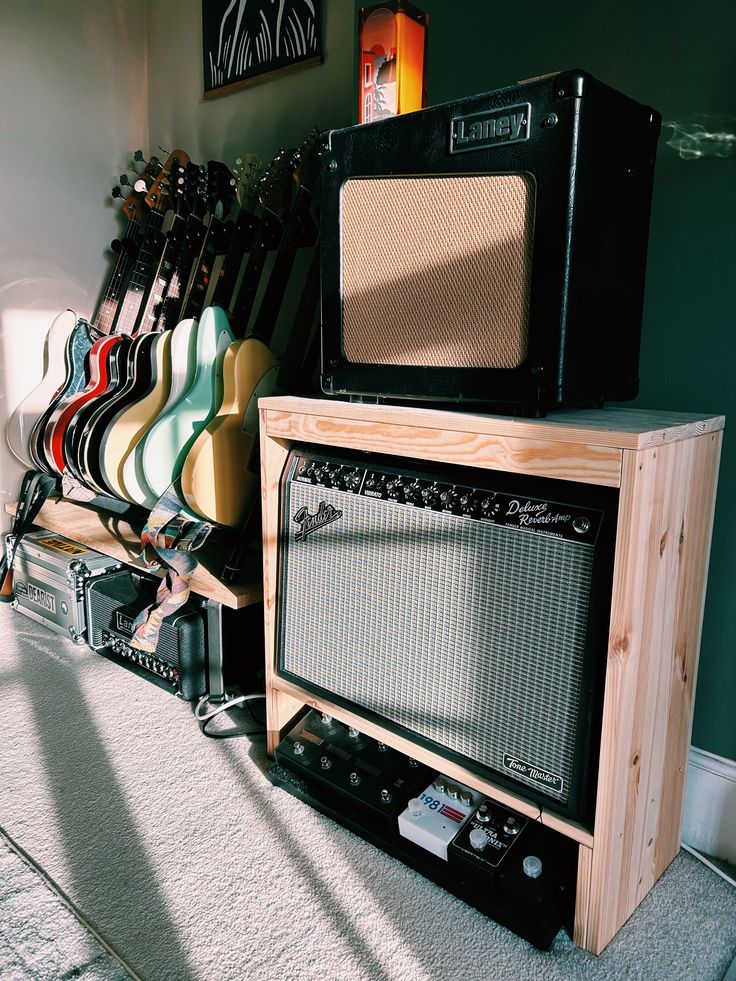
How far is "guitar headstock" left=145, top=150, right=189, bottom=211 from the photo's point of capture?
206cm

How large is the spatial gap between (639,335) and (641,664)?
1.59 ft

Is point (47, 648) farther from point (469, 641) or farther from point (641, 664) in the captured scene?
point (641, 664)

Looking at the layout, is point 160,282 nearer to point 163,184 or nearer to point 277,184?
point 163,184

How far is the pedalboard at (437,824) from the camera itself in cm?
98

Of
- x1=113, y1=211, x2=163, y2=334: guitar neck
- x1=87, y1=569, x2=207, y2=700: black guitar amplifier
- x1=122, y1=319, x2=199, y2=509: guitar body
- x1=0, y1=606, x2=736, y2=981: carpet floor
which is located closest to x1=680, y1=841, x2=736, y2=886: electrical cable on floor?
x1=0, y1=606, x2=736, y2=981: carpet floor

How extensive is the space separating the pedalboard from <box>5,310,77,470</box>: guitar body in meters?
1.33

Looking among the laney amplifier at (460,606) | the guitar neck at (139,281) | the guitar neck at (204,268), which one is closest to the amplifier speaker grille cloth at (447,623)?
the laney amplifier at (460,606)

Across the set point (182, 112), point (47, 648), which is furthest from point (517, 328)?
point (182, 112)

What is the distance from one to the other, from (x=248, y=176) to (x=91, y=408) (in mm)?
727

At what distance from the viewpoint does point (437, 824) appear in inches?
42.4

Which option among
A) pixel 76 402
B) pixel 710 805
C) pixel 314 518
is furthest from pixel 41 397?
pixel 710 805

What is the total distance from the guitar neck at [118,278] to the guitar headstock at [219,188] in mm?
365

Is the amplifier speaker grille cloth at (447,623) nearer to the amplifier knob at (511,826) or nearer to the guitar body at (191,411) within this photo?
the amplifier knob at (511,826)

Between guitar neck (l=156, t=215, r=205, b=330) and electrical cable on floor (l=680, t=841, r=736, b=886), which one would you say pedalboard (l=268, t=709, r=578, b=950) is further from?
guitar neck (l=156, t=215, r=205, b=330)
